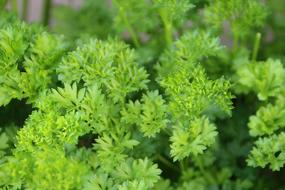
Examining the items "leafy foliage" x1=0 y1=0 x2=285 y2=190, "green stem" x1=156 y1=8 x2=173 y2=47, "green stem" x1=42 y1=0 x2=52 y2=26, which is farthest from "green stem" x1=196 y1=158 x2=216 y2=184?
"green stem" x1=42 y1=0 x2=52 y2=26

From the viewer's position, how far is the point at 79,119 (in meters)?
0.83

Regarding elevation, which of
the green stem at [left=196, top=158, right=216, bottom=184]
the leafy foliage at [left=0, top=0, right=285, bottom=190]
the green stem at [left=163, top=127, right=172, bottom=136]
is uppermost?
the leafy foliage at [left=0, top=0, right=285, bottom=190]

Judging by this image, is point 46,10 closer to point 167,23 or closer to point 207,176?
point 167,23

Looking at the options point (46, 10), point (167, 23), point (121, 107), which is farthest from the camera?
point (46, 10)

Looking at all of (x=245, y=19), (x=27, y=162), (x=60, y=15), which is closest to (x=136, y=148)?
(x=27, y=162)

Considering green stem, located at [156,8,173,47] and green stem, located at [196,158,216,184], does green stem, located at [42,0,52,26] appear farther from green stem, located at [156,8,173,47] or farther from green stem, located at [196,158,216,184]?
green stem, located at [196,158,216,184]

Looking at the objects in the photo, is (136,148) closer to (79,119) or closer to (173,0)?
(79,119)

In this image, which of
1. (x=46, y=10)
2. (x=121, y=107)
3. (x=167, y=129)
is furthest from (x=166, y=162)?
(x=46, y=10)

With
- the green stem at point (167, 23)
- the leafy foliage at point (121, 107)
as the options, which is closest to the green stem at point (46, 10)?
the leafy foliage at point (121, 107)

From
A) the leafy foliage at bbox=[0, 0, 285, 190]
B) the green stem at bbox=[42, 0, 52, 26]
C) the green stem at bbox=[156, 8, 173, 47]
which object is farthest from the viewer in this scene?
the green stem at bbox=[42, 0, 52, 26]

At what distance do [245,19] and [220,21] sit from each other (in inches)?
2.0

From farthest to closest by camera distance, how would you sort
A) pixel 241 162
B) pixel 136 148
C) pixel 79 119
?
pixel 241 162
pixel 136 148
pixel 79 119

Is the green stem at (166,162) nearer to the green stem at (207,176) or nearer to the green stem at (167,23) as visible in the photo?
the green stem at (207,176)

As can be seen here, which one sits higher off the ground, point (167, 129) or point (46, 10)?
point (46, 10)
